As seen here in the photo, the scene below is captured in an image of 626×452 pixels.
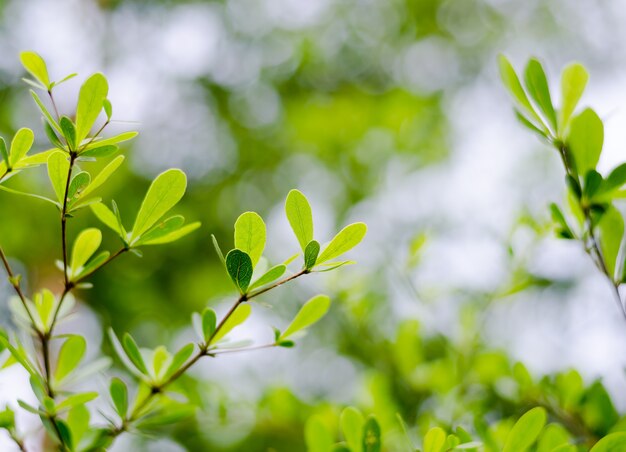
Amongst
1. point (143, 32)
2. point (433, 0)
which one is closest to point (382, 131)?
point (433, 0)

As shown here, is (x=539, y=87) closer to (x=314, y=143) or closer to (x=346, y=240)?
(x=346, y=240)

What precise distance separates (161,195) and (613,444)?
0.44 meters

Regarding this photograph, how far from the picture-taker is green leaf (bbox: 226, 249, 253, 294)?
0.48 meters

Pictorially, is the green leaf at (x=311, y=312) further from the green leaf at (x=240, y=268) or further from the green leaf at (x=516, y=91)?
the green leaf at (x=516, y=91)

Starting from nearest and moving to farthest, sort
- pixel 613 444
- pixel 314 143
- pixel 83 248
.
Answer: pixel 613 444, pixel 83 248, pixel 314 143

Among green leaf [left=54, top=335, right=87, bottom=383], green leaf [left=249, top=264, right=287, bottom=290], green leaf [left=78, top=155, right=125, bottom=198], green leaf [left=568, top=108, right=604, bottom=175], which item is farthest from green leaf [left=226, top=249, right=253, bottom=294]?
green leaf [left=568, top=108, right=604, bottom=175]

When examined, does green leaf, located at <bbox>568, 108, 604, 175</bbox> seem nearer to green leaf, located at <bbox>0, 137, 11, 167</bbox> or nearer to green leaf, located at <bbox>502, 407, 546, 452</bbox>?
green leaf, located at <bbox>502, 407, 546, 452</bbox>

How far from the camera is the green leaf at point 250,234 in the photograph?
49 centimetres

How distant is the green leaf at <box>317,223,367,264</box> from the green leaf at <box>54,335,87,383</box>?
286mm

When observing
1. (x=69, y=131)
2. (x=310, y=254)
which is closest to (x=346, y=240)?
(x=310, y=254)

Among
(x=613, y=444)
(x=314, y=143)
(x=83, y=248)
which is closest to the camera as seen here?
(x=613, y=444)

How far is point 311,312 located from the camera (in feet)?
1.88

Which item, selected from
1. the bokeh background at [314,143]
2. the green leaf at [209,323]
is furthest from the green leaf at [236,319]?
the bokeh background at [314,143]

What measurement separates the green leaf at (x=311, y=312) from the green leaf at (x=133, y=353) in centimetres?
13
